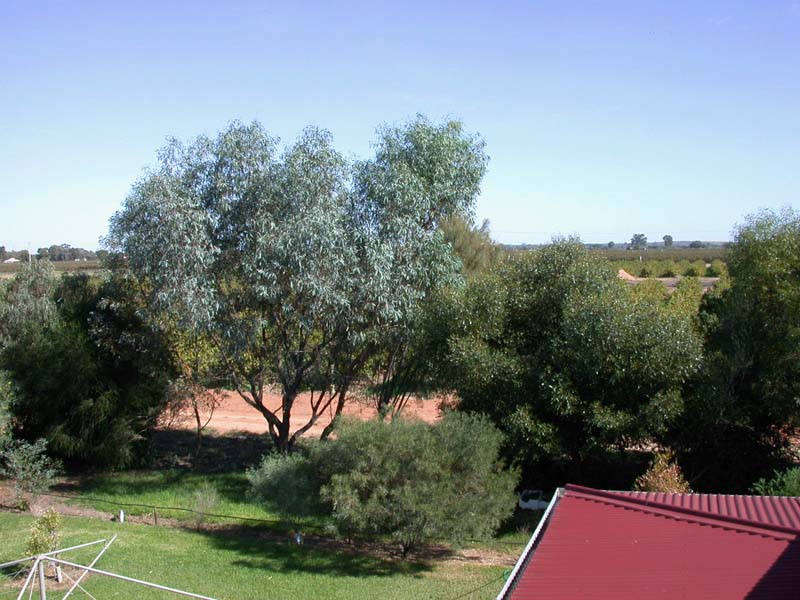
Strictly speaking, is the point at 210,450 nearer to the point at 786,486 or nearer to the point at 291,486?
the point at 291,486

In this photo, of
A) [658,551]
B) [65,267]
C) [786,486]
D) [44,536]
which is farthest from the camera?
[65,267]

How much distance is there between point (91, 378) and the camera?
964 inches

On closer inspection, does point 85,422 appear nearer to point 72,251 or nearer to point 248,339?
point 248,339

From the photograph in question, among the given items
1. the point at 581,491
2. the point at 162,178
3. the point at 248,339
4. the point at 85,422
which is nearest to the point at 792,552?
the point at 581,491

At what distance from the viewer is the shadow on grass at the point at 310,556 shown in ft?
53.2

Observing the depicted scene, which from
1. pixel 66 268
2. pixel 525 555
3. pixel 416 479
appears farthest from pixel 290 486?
pixel 66 268

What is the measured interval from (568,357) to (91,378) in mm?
15836

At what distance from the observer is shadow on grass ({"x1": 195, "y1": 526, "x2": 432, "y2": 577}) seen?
1620 centimetres

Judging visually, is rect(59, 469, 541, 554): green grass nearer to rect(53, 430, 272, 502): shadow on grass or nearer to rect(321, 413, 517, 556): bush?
rect(53, 430, 272, 502): shadow on grass

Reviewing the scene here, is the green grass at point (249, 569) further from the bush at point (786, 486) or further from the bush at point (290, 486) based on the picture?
the bush at point (786, 486)

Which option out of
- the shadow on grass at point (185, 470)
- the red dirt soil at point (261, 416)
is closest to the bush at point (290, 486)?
the shadow on grass at point (185, 470)

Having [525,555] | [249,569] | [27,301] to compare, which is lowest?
[249,569]

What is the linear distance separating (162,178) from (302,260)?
424 centimetres

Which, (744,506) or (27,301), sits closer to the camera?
(744,506)
